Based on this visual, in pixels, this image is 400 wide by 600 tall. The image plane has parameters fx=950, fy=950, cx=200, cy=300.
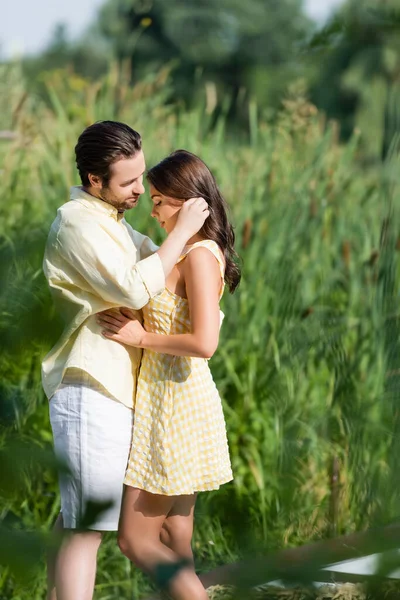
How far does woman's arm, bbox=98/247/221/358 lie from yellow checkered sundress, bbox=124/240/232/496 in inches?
2.8

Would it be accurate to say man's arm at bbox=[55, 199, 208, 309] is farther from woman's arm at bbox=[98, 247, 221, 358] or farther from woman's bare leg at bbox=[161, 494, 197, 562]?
woman's bare leg at bbox=[161, 494, 197, 562]

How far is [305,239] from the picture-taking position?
372 cm

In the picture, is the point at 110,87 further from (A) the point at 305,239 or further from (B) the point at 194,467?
(B) the point at 194,467

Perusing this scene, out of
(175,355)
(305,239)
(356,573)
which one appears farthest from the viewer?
(305,239)

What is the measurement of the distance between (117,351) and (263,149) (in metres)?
2.24

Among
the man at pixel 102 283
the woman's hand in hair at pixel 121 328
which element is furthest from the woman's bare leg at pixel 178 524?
the woman's hand in hair at pixel 121 328

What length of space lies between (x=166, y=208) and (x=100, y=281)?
34 centimetres

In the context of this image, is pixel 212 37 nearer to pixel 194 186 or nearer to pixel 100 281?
pixel 194 186

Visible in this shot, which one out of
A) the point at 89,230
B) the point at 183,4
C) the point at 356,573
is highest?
the point at 183,4

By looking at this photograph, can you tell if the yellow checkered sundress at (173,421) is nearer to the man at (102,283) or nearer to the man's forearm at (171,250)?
the man at (102,283)

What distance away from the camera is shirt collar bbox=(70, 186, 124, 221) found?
220 centimetres

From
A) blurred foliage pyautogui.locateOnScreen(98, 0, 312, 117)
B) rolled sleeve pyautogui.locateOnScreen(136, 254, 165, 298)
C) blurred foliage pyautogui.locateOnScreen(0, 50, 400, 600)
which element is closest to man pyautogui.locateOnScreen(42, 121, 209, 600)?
rolled sleeve pyautogui.locateOnScreen(136, 254, 165, 298)

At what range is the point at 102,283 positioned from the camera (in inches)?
80.5

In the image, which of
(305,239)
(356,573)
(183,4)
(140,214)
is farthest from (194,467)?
(183,4)
